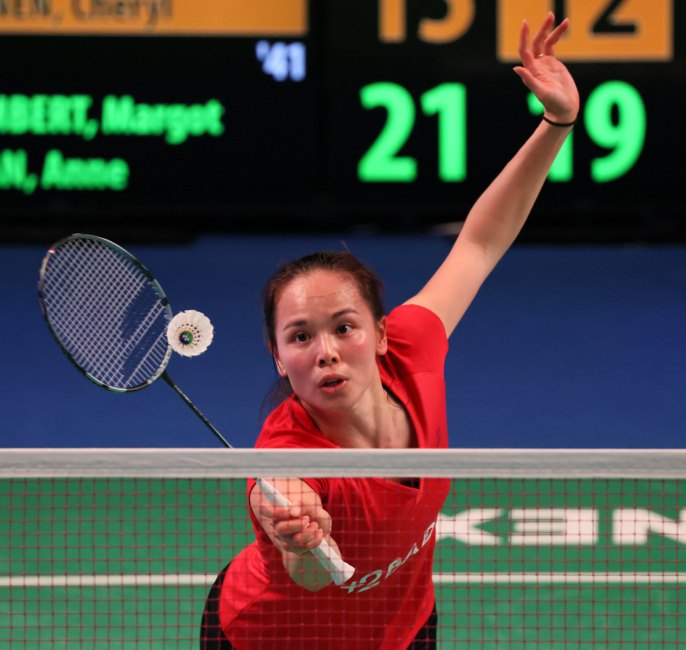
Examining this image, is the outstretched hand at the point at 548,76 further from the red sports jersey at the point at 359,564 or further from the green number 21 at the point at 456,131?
the green number 21 at the point at 456,131

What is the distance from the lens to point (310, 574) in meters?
2.30

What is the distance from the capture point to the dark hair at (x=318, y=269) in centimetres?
252

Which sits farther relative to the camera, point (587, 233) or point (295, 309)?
point (587, 233)

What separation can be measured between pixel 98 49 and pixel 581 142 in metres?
2.58

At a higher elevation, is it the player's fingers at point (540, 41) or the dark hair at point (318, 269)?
the player's fingers at point (540, 41)

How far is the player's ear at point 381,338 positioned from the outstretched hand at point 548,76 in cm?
57

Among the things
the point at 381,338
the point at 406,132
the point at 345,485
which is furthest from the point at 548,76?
the point at 406,132

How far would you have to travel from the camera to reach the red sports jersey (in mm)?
2436

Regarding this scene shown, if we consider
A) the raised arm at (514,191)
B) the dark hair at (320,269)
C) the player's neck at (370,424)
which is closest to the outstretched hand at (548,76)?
the raised arm at (514,191)

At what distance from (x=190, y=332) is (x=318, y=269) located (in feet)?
0.91

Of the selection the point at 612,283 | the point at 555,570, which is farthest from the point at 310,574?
the point at 612,283

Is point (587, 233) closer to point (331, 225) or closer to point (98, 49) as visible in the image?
point (331, 225)

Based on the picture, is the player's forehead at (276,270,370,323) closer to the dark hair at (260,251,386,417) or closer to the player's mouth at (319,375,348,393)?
the dark hair at (260,251,386,417)

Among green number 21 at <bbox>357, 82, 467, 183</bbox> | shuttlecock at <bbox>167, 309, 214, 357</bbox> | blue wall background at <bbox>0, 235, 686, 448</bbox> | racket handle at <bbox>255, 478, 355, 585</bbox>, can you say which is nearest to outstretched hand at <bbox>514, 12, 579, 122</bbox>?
shuttlecock at <bbox>167, 309, 214, 357</bbox>
